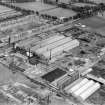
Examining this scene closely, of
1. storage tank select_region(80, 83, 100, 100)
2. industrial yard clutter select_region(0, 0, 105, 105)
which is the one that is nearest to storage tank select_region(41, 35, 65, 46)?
industrial yard clutter select_region(0, 0, 105, 105)

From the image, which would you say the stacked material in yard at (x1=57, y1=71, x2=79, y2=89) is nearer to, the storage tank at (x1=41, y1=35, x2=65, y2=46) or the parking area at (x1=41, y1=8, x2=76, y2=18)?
the storage tank at (x1=41, y1=35, x2=65, y2=46)

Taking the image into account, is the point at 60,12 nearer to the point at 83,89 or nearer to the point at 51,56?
the point at 51,56

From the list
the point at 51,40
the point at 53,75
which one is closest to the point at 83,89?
the point at 53,75

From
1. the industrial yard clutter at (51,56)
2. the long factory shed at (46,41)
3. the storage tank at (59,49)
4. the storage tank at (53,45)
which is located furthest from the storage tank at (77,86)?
the long factory shed at (46,41)

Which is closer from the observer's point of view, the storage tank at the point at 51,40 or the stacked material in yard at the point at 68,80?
the stacked material in yard at the point at 68,80

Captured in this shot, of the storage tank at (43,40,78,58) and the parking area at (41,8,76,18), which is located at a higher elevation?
the parking area at (41,8,76,18)

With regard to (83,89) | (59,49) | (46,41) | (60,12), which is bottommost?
(83,89)

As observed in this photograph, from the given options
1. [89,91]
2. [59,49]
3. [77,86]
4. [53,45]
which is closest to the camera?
[89,91]

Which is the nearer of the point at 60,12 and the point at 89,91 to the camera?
the point at 89,91

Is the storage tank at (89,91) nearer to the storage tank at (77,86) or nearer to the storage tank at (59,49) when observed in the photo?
the storage tank at (77,86)

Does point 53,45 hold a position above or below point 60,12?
below
